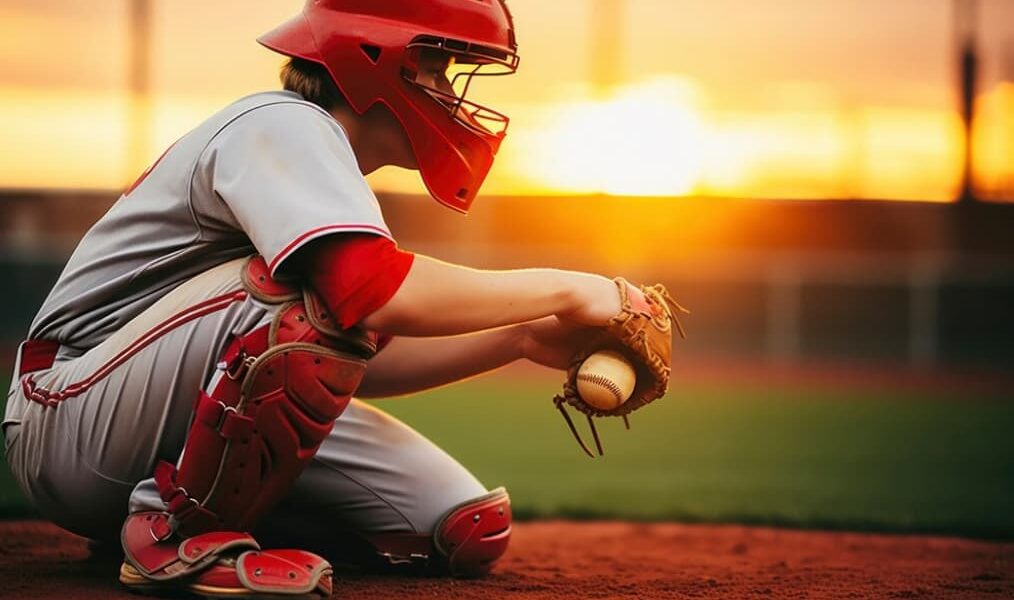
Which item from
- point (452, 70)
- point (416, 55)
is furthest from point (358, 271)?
point (452, 70)

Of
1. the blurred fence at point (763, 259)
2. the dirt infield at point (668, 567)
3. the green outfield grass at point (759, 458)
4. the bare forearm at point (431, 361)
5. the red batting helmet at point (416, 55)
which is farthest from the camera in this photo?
the blurred fence at point (763, 259)

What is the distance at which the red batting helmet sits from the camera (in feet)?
10.2

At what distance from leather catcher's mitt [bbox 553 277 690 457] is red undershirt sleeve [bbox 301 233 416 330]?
2.01 feet

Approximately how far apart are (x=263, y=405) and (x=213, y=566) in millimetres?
370

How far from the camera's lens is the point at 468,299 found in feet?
9.30

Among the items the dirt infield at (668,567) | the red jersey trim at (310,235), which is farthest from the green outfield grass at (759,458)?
the red jersey trim at (310,235)

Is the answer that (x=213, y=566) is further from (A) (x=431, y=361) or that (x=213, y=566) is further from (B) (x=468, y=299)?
(A) (x=431, y=361)

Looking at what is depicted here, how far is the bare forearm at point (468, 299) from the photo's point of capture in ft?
9.09

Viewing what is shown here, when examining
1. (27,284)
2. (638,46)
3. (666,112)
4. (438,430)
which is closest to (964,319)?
(666,112)

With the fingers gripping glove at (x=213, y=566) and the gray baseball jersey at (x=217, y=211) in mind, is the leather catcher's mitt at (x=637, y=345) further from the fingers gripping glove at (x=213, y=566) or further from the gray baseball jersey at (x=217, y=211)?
the fingers gripping glove at (x=213, y=566)

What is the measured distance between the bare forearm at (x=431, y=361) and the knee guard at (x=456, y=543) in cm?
36

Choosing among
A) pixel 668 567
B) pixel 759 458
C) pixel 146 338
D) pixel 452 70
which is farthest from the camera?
pixel 759 458

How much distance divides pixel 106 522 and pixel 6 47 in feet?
71.4

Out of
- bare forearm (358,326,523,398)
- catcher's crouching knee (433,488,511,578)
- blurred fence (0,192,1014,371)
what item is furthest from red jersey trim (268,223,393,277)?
blurred fence (0,192,1014,371)
